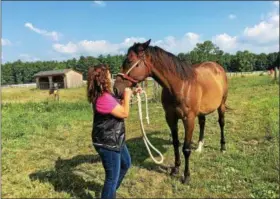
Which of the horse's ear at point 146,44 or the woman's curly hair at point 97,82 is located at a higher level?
the horse's ear at point 146,44

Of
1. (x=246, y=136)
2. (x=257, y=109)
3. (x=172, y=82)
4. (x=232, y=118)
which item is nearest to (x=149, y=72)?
(x=172, y=82)

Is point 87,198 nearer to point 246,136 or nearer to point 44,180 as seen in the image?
point 44,180

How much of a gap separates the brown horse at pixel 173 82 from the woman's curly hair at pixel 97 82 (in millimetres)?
455

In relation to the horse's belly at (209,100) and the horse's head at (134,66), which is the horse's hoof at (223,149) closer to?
the horse's belly at (209,100)

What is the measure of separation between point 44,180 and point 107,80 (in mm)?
2328

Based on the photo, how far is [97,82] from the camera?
11.6 feet

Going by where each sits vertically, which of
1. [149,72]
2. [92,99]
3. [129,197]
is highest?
[149,72]

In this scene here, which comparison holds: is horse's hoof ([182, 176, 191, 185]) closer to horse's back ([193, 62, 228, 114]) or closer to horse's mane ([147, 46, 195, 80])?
horse's back ([193, 62, 228, 114])

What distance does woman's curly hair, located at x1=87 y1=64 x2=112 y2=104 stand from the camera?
139 inches

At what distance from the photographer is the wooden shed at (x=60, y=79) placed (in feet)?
186

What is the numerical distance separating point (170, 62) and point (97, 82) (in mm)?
1608

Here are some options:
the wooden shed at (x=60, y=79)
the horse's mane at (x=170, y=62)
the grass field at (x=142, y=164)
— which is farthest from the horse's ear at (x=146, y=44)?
the wooden shed at (x=60, y=79)

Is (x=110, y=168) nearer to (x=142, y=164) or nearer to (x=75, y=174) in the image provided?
(x=75, y=174)

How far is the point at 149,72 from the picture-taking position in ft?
15.1
